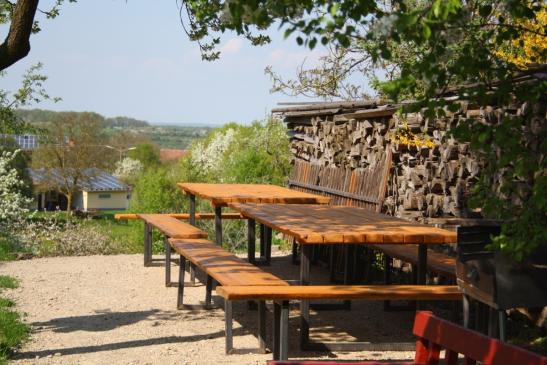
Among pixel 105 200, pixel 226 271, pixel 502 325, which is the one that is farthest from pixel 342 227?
pixel 105 200

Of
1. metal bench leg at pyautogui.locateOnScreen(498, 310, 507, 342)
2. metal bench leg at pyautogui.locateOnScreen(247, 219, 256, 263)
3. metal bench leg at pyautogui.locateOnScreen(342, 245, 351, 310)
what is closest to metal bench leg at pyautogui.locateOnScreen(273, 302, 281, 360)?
metal bench leg at pyautogui.locateOnScreen(498, 310, 507, 342)

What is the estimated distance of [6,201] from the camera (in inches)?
611

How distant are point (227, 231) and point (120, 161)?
226 feet

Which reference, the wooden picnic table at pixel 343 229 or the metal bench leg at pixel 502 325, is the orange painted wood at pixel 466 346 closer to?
the metal bench leg at pixel 502 325

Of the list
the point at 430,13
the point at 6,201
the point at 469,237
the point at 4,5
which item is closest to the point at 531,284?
the point at 469,237

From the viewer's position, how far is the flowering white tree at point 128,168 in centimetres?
8269

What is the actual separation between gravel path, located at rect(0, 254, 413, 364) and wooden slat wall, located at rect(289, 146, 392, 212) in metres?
1.07

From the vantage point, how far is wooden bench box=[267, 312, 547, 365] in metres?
2.85

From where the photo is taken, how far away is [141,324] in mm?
7992

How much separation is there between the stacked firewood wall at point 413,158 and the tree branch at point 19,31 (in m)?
3.29

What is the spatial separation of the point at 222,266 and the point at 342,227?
3.36 feet

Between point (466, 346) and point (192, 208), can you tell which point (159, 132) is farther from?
point (466, 346)

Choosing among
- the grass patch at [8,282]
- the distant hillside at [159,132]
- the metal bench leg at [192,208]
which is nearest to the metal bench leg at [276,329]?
the grass patch at [8,282]

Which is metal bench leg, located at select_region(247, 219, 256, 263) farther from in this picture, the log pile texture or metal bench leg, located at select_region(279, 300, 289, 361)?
metal bench leg, located at select_region(279, 300, 289, 361)
